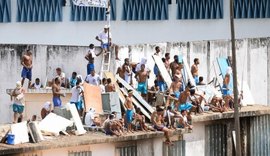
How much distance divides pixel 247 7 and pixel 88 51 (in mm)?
9687

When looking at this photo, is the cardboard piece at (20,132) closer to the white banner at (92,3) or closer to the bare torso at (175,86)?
the bare torso at (175,86)

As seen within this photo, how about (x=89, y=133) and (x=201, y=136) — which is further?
(x=201, y=136)

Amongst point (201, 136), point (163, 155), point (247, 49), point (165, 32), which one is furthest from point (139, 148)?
point (165, 32)

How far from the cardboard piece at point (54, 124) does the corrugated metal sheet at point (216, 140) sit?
486 cm

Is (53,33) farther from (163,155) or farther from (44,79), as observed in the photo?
(163,155)

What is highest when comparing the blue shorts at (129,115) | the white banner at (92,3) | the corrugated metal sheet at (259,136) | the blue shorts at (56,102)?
the white banner at (92,3)

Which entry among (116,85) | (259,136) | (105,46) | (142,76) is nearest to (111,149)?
(116,85)

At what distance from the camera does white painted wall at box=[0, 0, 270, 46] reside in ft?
101

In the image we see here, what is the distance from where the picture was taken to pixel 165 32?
102 feet

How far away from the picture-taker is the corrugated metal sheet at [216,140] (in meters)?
22.4

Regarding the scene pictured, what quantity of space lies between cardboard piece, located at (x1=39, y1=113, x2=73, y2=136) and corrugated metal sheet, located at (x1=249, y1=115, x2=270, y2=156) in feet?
22.2

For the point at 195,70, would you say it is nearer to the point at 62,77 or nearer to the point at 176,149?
the point at 176,149

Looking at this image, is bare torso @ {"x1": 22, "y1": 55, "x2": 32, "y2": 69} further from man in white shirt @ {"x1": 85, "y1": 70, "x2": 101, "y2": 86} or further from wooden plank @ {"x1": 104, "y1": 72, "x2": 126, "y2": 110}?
wooden plank @ {"x1": 104, "y1": 72, "x2": 126, "y2": 110}

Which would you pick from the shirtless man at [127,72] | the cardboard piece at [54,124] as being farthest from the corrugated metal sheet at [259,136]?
the cardboard piece at [54,124]
